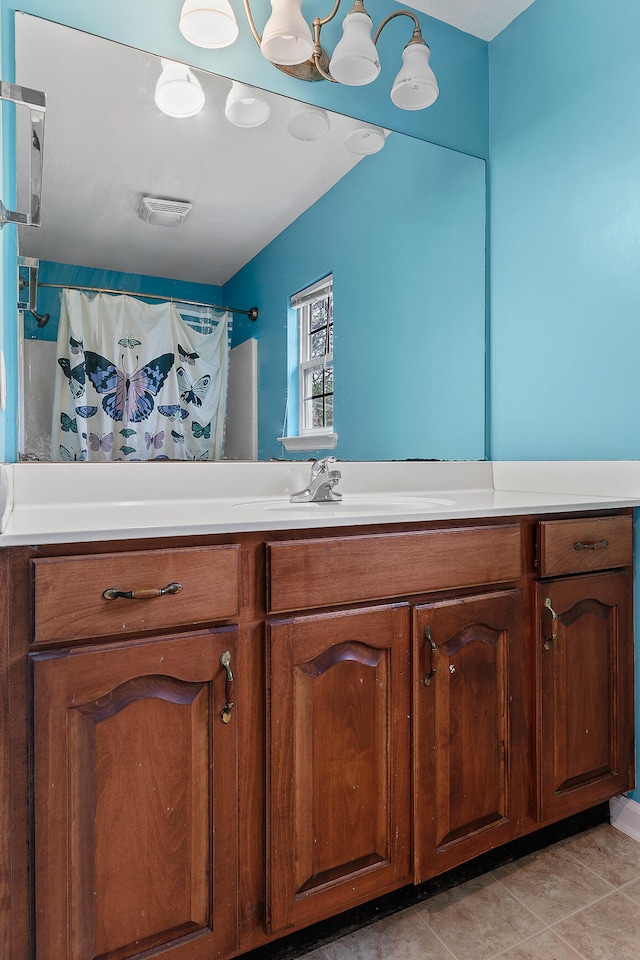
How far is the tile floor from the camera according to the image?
3.80 ft

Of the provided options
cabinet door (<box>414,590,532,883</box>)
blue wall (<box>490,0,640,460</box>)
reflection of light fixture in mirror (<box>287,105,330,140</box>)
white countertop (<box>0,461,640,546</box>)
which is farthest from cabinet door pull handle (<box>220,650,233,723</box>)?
reflection of light fixture in mirror (<box>287,105,330,140</box>)

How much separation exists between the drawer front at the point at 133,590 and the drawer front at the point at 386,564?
98mm

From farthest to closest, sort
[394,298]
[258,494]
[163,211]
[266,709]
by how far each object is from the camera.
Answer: [394,298], [258,494], [163,211], [266,709]

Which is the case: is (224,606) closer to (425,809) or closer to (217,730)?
(217,730)

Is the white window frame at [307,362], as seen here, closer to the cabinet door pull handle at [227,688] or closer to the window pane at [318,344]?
the window pane at [318,344]

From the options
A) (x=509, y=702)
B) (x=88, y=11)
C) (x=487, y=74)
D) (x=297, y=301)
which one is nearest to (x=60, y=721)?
(x=509, y=702)

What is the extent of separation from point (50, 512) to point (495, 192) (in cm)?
181

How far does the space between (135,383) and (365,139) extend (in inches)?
42.4

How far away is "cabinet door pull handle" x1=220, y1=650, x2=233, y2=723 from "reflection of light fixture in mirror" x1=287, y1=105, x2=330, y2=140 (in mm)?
1476

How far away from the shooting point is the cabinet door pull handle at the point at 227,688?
976mm

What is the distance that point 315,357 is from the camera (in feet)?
5.58

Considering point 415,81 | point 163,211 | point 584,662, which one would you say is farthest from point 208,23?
point 584,662

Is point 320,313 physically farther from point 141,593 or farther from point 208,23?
point 141,593

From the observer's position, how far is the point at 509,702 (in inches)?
51.6
